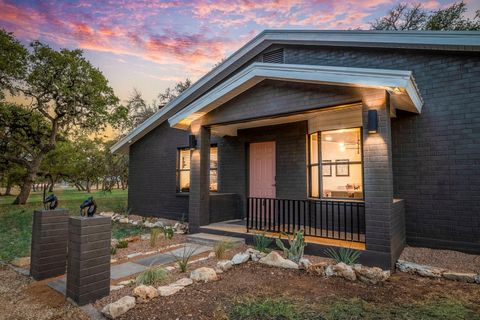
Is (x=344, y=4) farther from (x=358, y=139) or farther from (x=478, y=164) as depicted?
(x=478, y=164)

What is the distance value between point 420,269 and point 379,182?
1.49m

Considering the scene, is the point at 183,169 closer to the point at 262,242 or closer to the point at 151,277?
the point at 262,242

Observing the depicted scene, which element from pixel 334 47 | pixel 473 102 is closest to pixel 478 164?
pixel 473 102

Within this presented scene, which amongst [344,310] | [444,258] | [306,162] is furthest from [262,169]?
[344,310]

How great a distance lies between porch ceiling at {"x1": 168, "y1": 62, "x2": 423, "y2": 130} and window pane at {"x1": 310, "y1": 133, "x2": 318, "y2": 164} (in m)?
1.83

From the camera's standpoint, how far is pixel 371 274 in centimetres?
390

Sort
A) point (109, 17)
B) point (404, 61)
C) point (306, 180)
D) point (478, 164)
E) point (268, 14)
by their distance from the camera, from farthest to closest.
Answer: point (268, 14), point (109, 17), point (306, 180), point (404, 61), point (478, 164)

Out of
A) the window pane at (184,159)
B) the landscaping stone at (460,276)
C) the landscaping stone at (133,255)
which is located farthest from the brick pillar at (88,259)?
the window pane at (184,159)

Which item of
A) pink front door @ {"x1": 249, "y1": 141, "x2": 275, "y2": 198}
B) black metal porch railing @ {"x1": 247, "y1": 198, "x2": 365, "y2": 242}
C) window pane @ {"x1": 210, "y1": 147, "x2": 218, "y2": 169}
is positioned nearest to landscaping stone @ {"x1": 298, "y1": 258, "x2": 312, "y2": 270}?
black metal porch railing @ {"x1": 247, "y1": 198, "x2": 365, "y2": 242}

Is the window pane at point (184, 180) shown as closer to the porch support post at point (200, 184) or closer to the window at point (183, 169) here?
the window at point (183, 169)

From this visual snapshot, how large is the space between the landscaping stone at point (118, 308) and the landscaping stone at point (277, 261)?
2302 millimetres

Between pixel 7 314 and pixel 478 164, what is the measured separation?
24.2ft

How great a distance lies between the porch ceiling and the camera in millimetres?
4215

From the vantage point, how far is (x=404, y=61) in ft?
19.2
